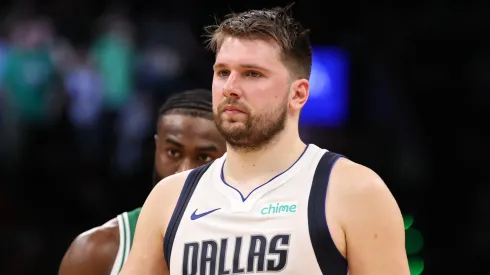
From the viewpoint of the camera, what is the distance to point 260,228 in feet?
11.3

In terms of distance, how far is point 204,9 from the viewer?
12008mm

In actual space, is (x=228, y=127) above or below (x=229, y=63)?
below

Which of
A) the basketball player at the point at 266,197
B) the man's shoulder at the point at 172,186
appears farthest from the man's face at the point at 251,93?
the man's shoulder at the point at 172,186

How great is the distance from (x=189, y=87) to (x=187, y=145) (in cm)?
569

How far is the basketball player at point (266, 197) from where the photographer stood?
3.31 m

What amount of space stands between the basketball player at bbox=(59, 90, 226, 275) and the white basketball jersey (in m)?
0.94

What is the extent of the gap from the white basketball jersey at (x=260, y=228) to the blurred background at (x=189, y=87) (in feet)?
18.4

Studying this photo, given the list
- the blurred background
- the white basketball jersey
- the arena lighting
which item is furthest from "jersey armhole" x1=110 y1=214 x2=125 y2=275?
the arena lighting

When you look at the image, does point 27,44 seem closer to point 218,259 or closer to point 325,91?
point 325,91

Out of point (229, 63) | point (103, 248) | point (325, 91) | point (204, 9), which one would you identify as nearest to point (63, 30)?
point (204, 9)

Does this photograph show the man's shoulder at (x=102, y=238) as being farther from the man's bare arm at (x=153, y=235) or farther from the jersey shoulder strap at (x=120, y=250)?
the man's bare arm at (x=153, y=235)

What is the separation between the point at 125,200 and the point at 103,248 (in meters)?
5.33

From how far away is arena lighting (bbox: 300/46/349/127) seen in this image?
38.4 ft

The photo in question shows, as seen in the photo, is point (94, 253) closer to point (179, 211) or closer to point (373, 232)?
point (179, 211)
